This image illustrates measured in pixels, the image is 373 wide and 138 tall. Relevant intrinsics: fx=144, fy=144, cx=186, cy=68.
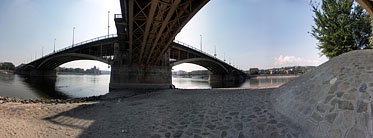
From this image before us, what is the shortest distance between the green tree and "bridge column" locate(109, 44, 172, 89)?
21.3 meters

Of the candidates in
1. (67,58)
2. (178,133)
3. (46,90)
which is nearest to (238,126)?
(178,133)

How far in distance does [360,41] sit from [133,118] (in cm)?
2082

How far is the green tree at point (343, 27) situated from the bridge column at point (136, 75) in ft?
70.0

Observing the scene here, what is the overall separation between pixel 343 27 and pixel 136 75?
25.9 metres

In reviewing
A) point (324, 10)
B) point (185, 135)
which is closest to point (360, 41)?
point (324, 10)

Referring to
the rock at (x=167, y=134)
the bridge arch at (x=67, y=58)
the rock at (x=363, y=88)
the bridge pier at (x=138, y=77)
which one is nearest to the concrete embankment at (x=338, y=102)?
the rock at (x=363, y=88)

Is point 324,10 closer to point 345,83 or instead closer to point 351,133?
point 345,83

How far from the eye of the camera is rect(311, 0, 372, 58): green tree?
13438mm

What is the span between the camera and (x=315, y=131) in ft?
11.6

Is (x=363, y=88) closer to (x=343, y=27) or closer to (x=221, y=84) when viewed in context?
(x=343, y=27)

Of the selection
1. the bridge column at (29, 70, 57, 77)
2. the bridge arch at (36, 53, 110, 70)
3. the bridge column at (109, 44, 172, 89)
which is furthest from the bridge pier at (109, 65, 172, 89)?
the bridge column at (29, 70, 57, 77)

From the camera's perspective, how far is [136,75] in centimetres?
2392

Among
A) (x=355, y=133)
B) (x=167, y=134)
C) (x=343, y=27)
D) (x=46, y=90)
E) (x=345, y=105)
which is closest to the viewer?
(x=355, y=133)

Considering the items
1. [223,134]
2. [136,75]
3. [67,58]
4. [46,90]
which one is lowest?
[46,90]
